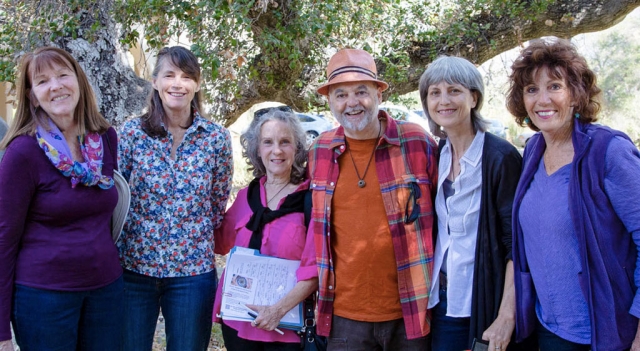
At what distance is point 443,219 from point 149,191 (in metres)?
1.58

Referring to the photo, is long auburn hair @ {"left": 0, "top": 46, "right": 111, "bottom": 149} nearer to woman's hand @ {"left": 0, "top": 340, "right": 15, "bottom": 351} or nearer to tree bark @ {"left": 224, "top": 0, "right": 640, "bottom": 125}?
woman's hand @ {"left": 0, "top": 340, "right": 15, "bottom": 351}

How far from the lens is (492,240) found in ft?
8.77

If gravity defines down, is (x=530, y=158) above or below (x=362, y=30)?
below

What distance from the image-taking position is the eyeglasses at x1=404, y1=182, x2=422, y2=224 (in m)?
2.92

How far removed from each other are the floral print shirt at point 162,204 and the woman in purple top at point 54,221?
0.18 m

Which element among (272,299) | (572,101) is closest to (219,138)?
(272,299)

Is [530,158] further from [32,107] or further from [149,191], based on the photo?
[32,107]

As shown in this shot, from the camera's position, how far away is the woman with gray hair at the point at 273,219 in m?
3.05

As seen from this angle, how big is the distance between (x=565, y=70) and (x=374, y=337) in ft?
5.32

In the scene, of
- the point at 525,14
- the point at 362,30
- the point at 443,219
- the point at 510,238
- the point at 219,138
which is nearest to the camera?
the point at 510,238

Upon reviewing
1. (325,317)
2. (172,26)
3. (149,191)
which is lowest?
(325,317)

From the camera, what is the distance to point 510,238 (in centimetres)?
267

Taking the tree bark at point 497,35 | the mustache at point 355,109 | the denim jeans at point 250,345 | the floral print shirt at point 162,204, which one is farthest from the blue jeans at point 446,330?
the tree bark at point 497,35

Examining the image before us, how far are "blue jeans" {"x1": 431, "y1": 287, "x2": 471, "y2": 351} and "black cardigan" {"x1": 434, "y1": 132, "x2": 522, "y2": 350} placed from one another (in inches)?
3.7
